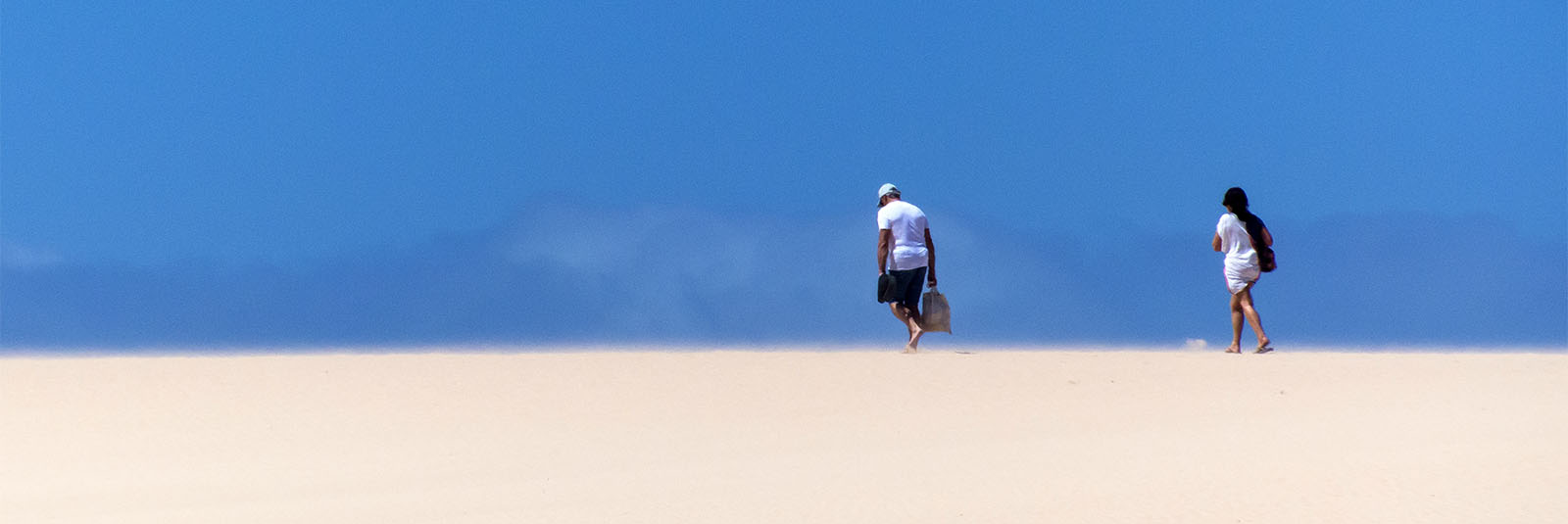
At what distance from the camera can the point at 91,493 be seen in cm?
614

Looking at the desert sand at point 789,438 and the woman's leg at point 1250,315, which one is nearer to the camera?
the desert sand at point 789,438

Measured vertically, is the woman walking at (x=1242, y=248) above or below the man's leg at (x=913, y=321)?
above

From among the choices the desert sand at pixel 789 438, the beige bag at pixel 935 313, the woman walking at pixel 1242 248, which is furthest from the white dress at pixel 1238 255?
the beige bag at pixel 935 313

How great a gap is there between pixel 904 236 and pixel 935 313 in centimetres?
63

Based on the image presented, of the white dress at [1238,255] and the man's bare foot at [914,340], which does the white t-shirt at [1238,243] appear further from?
the man's bare foot at [914,340]

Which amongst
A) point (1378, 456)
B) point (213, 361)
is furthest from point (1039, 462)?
point (213, 361)

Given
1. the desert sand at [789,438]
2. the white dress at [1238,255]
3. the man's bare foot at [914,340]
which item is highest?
the white dress at [1238,255]

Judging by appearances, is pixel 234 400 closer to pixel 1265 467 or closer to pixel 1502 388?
pixel 1265 467

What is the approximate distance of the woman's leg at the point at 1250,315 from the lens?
10.3 meters

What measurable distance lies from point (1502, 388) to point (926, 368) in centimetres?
340

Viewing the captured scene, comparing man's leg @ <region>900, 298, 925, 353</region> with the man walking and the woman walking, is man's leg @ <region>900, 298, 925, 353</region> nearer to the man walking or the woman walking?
the man walking

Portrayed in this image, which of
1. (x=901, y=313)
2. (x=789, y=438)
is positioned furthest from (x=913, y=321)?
(x=789, y=438)

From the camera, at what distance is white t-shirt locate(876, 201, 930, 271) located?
33.7ft

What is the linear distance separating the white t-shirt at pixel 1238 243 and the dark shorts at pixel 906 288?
2.37 meters
